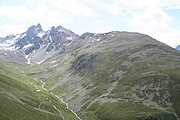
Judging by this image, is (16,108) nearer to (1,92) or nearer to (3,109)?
(3,109)

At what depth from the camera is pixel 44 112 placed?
196 m

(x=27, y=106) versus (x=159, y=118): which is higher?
(x=27, y=106)

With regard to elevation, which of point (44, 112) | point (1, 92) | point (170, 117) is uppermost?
point (1, 92)

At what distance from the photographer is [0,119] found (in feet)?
490

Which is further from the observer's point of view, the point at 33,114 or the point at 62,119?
the point at 62,119

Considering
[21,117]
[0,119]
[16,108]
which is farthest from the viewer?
[16,108]

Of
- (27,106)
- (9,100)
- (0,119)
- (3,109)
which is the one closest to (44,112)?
(27,106)

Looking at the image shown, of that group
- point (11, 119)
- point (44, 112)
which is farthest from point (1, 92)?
point (11, 119)

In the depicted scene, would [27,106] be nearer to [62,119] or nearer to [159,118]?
[62,119]

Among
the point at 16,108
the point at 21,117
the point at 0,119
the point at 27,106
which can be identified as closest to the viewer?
the point at 0,119

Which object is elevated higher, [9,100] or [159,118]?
[9,100]

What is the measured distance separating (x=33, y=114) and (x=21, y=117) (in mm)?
14584

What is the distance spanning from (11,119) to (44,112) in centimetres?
4178

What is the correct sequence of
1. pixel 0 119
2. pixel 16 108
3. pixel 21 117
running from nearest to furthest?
pixel 0 119
pixel 21 117
pixel 16 108
